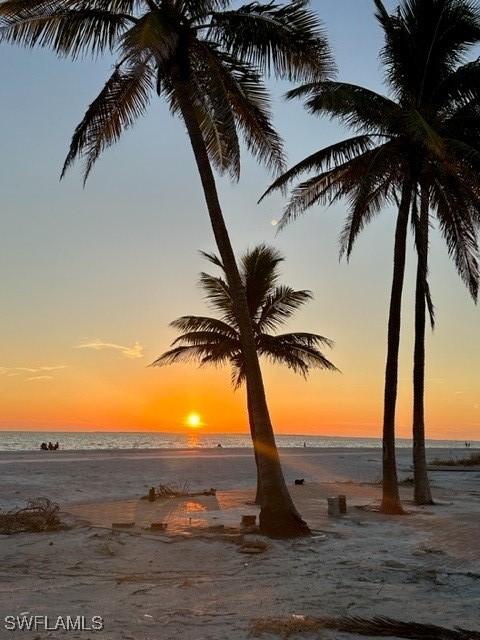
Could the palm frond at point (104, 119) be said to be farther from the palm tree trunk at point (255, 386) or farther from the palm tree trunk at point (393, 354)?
the palm tree trunk at point (393, 354)

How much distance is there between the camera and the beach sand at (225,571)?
19.5ft

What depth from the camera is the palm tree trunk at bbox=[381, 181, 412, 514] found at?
14.4 metres

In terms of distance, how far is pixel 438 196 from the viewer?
15.1m

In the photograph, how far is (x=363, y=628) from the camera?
213 inches

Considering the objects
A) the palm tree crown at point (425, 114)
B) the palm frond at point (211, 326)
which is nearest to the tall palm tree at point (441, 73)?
the palm tree crown at point (425, 114)

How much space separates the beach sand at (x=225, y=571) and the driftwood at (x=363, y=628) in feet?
0.62

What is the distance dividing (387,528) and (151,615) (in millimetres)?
→ 7205

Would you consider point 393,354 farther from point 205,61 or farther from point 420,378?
point 205,61

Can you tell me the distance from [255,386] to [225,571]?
3.99 m

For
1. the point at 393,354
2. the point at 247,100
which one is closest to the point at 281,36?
the point at 247,100

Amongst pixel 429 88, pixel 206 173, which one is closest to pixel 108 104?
pixel 206 173

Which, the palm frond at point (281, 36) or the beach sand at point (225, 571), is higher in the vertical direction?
the palm frond at point (281, 36)

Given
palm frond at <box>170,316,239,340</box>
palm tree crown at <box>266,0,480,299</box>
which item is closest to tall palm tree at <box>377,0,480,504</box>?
palm tree crown at <box>266,0,480,299</box>

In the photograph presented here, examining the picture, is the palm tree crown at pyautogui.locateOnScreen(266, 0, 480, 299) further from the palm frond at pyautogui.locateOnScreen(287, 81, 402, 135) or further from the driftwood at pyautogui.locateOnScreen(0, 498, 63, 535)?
the driftwood at pyautogui.locateOnScreen(0, 498, 63, 535)
